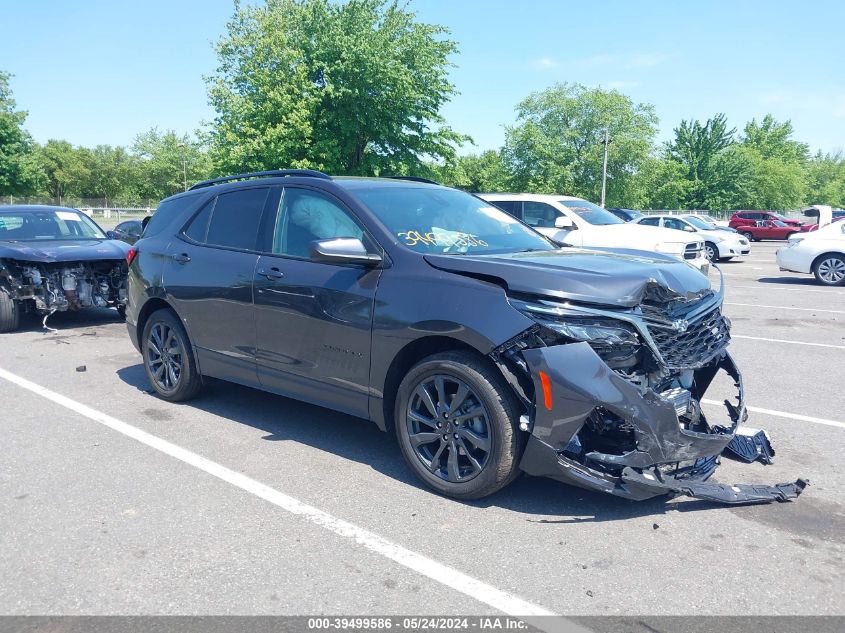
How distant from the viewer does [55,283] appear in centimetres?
945

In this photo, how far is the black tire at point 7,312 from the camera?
30.8 feet

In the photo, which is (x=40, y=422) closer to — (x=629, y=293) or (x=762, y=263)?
(x=629, y=293)

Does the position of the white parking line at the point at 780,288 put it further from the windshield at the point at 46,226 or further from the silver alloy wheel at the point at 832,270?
the windshield at the point at 46,226

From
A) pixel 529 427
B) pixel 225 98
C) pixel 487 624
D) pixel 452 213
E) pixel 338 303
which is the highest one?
pixel 225 98

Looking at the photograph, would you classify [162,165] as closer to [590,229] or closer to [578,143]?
[578,143]

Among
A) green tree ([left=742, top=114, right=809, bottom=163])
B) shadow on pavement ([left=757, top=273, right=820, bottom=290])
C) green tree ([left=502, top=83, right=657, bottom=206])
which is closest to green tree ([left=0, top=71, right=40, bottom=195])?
green tree ([left=502, top=83, right=657, bottom=206])

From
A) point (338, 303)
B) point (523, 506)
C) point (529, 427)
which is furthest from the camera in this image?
point (338, 303)

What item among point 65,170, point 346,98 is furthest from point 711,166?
point 65,170

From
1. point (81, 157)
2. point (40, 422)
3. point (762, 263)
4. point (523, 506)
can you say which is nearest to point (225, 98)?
point (762, 263)

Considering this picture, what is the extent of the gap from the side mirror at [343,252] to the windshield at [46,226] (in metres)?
7.49

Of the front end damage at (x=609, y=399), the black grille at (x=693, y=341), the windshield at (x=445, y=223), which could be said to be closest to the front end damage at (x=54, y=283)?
the windshield at (x=445, y=223)

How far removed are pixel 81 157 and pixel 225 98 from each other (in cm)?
5666

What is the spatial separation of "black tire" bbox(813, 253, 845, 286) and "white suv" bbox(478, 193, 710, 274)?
135 inches

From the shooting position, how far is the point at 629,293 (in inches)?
146
